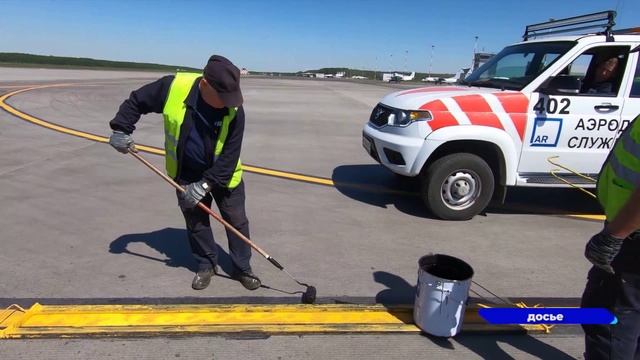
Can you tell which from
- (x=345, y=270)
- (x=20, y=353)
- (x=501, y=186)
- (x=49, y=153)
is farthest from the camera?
(x=49, y=153)

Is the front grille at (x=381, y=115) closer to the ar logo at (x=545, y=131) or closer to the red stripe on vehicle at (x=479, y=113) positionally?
the red stripe on vehicle at (x=479, y=113)

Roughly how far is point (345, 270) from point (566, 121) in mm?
2872

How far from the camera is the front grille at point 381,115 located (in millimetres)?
A: 4952

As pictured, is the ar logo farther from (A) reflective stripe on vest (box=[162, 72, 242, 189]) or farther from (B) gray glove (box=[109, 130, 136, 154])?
(B) gray glove (box=[109, 130, 136, 154])

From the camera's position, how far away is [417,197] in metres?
5.73

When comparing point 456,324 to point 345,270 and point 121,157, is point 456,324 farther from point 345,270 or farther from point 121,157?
point 121,157

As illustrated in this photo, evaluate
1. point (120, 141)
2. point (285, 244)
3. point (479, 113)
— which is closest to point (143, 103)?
point (120, 141)

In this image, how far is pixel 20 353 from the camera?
2.48 m

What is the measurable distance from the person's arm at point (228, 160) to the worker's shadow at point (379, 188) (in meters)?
2.73

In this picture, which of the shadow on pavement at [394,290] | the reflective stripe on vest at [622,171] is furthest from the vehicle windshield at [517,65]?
the reflective stripe on vest at [622,171]

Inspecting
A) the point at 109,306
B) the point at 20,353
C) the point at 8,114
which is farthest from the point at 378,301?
the point at 8,114

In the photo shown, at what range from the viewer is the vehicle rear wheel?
462cm
